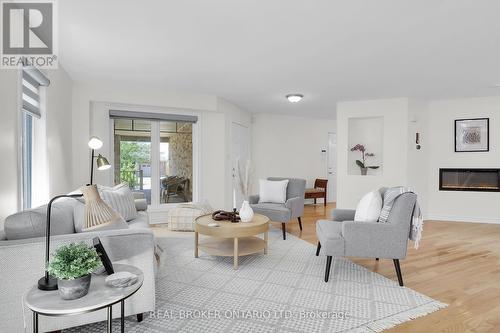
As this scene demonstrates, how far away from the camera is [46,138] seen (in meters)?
3.36

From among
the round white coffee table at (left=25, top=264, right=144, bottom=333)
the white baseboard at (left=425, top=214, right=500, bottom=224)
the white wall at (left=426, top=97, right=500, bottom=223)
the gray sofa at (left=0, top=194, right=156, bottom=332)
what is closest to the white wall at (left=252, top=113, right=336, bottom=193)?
the white wall at (left=426, top=97, right=500, bottom=223)

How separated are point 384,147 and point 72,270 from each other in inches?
224

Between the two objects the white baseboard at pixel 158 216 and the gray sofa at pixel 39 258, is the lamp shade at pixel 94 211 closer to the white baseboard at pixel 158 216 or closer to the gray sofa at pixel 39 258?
the gray sofa at pixel 39 258

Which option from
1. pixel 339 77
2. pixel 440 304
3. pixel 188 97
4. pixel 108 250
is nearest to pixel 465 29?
pixel 339 77

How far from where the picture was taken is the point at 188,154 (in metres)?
5.99

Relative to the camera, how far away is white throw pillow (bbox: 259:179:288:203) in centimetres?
501

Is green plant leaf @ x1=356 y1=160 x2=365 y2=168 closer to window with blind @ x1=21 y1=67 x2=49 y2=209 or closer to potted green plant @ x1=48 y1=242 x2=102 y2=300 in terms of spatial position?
window with blind @ x1=21 y1=67 x2=49 y2=209

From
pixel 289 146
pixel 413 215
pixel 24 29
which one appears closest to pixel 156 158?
pixel 24 29

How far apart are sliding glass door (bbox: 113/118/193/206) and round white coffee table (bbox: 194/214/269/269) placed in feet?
7.18

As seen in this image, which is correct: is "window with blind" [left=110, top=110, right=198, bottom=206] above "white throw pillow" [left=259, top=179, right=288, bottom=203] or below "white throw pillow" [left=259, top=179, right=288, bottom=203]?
above

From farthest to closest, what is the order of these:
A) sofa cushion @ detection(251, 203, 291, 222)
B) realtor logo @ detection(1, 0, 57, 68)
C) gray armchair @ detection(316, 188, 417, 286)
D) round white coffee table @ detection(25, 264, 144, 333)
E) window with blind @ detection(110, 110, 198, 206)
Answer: window with blind @ detection(110, 110, 198, 206) → sofa cushion @ detection(251, 203, 291, 222) → gray armchair @ detection(316, 188, 417, 286) → realtor logo @ detection(1, 0, 57, 68) → round white coffee table @ detection(25, 264, 144, 333)

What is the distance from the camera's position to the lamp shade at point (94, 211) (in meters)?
1.58

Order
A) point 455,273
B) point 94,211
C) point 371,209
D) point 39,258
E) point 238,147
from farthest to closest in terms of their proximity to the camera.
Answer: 1. point 238,147
2. point 455,273
3. point 371,209
4. point 39,258
5. point 94,211

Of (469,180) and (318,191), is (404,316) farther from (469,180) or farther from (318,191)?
(318,191)
